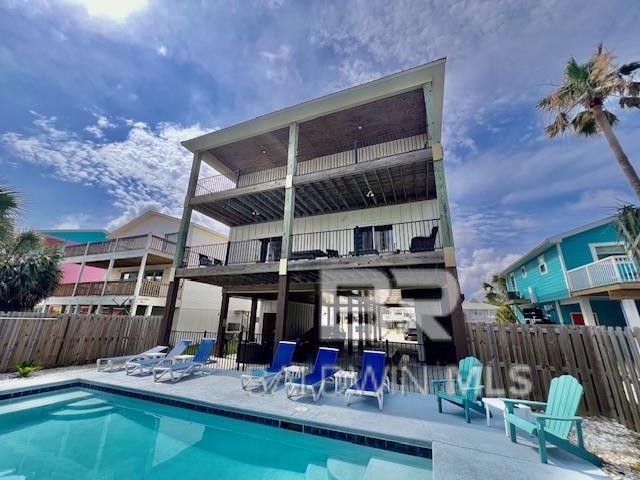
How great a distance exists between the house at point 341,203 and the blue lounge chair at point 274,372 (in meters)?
0.96

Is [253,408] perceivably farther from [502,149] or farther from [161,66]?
[502,149]

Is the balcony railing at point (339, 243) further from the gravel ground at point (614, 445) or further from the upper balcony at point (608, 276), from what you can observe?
the upper balcony at point (608, 276)

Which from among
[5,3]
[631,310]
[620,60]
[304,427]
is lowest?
[304,427]

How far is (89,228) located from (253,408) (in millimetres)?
33572

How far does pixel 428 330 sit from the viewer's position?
10.5 m

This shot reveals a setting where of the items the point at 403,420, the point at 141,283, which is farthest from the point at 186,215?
the point at 403,420

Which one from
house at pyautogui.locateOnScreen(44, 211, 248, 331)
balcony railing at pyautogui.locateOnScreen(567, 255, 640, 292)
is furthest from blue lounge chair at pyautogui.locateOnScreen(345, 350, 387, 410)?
house at pyautogui.locateOnScreen(44, 211, 248, 331)

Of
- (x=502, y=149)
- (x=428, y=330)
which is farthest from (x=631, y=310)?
(x=502, y=149)

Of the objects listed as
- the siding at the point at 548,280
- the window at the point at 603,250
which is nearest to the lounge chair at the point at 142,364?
the siding at the point at 548,280

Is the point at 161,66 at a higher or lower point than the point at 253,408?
higher

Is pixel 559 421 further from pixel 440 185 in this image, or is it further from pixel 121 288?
pixel 121 288

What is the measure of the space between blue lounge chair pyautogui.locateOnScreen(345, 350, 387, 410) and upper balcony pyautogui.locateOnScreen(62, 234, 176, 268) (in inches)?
634

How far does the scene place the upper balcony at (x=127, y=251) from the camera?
17.0 meters

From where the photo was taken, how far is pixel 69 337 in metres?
9.10
